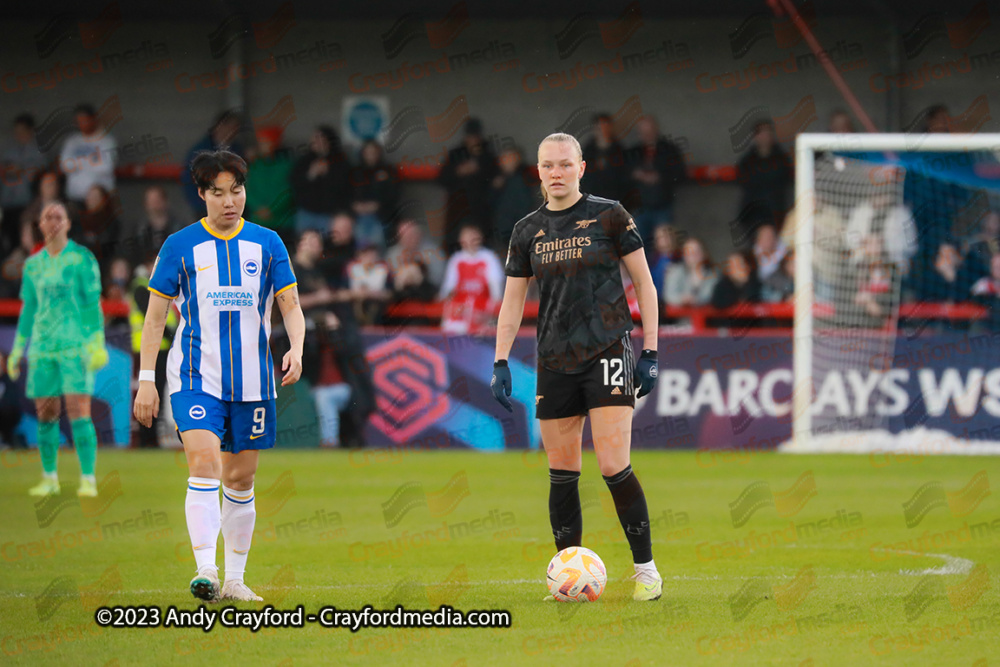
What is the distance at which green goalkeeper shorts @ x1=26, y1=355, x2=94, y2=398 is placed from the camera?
11.4 m

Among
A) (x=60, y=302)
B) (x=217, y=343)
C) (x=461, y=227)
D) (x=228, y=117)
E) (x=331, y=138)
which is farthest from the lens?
(x=228, y=117)

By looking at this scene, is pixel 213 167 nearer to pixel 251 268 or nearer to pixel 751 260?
pixel 251 268

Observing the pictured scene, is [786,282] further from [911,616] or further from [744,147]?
[911,616]

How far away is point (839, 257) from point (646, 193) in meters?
2.83

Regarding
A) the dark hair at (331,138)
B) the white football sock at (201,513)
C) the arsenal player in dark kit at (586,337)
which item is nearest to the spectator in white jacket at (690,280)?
the dark hair at (331,138)

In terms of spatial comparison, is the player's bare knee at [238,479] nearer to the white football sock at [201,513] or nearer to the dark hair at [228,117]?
the white football sock at [201,513]

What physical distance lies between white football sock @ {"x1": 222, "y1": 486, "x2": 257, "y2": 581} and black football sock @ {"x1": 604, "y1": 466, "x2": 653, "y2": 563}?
1.75 m

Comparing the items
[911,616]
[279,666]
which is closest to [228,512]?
[279,666]

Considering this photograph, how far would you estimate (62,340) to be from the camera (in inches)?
450

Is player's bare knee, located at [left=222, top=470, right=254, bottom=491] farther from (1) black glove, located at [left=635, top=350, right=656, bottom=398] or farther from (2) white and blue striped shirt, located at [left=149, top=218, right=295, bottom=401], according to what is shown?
(1) black glove, located at [left=635, top=350, right=656, bottom=398]

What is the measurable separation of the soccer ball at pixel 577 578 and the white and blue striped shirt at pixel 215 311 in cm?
161

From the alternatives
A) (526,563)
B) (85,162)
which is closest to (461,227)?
(85,162)

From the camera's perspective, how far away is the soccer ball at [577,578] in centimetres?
617

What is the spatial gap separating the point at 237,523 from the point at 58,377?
19.0 ft
